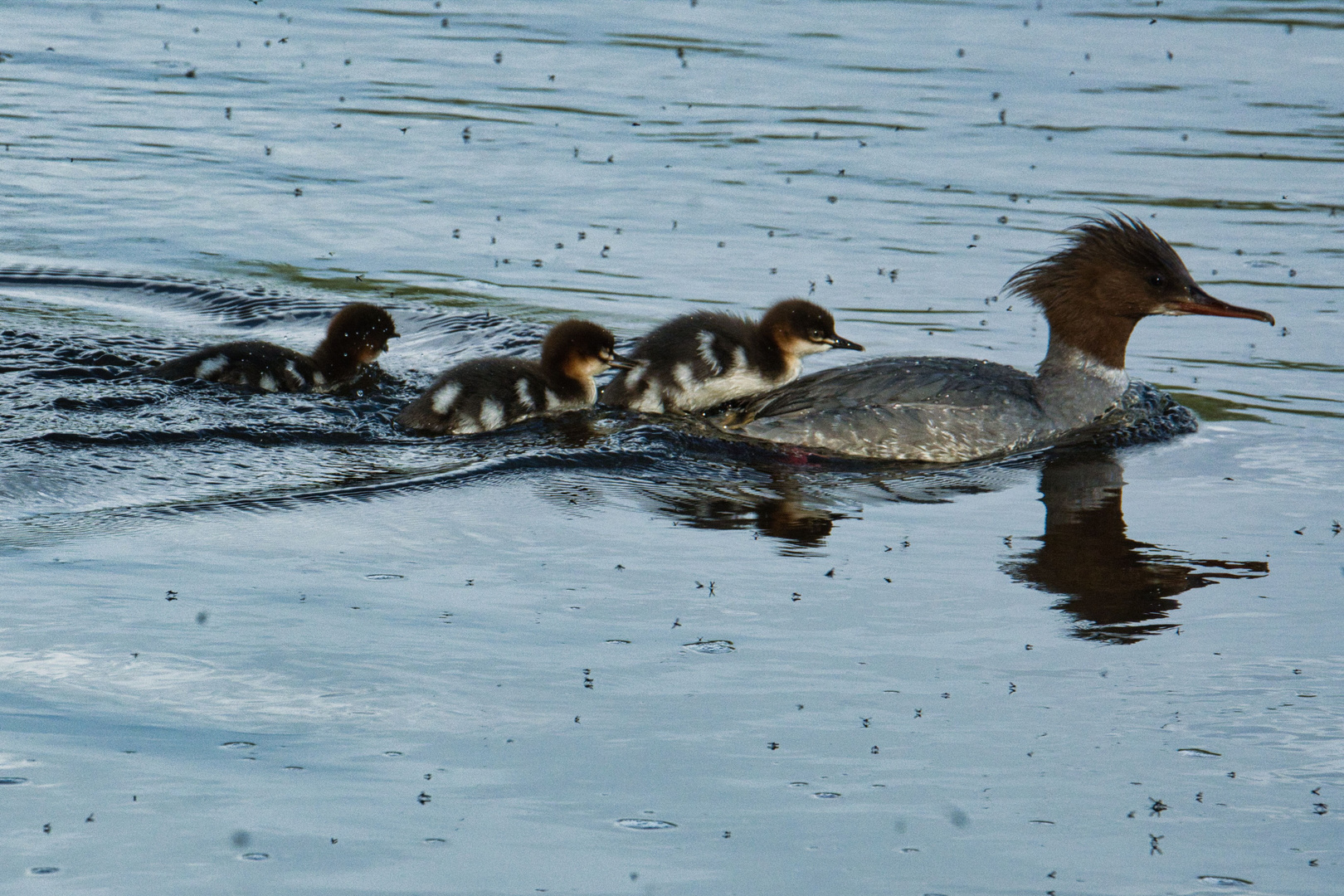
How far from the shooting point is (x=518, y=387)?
26.5 ft

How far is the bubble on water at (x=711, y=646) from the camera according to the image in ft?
16.6

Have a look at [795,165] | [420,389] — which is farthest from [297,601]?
[795,165]

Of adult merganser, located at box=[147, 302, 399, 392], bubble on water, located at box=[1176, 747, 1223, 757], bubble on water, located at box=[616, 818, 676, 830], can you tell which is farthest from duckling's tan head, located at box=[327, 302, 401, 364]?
bubble on water, located at box=[1176, 747, 1223, 757]

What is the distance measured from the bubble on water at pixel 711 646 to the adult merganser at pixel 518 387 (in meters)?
2.99

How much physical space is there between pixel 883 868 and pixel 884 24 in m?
16.7

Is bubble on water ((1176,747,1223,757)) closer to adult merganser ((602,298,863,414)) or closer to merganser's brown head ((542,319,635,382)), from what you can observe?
adult merganser ((602,298,863,414))

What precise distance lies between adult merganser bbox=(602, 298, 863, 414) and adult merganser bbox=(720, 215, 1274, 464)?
26 centimetres

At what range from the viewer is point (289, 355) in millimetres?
8367

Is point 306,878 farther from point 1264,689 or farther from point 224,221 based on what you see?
point 224,221

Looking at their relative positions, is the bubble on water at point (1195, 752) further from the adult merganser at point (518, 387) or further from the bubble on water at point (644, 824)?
the adult merganser at point (518, 387)

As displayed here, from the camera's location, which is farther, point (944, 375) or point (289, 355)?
point (289, 355)

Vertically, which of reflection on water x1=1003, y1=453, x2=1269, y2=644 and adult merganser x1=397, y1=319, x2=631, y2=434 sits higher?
adult merganser x1=397, y1=319, x2=631, y2=434

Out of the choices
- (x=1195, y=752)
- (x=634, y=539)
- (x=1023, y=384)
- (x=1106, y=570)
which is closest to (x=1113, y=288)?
(x=1023, y=384)

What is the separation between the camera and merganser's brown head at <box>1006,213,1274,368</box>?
8.30m
